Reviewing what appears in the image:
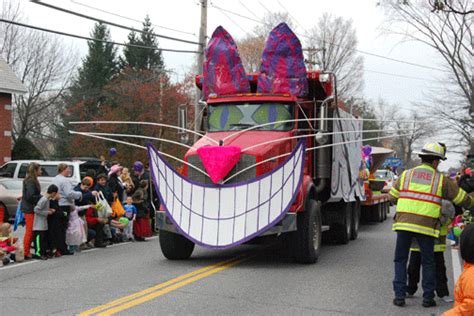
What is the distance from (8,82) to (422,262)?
28.7m

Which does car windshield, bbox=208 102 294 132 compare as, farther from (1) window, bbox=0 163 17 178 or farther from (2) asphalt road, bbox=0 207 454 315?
(1) window, bbox=0 163 17 178

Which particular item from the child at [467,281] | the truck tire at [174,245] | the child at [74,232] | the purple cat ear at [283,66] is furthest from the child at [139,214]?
the child at [467,281]

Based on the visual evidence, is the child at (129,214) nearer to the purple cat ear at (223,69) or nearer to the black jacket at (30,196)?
the black jacket at (30,196)

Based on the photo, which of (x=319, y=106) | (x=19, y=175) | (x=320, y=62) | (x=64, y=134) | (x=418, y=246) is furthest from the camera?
(x=320, y=62)

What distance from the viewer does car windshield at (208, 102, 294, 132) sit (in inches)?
490

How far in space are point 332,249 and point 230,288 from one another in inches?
227

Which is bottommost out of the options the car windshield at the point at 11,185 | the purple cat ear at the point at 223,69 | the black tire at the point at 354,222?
the black tire at the point at 354,222

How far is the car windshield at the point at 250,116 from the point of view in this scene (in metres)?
12.4

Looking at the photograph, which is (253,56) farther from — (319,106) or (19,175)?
(319,106)

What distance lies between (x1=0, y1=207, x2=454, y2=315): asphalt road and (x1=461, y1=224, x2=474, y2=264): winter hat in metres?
3.03

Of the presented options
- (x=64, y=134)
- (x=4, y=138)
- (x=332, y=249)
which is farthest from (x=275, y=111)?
(x=64, y=134)

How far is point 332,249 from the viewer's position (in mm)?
14594

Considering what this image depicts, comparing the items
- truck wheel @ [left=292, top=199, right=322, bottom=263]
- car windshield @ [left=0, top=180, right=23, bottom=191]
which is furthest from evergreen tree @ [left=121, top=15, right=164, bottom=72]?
truck wheel @ [left=292, top=199, right=322, bottom=263]

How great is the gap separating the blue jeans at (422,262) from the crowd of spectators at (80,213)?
6.72 m
